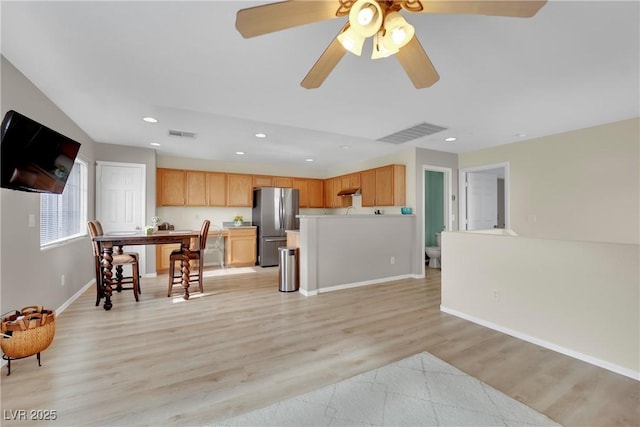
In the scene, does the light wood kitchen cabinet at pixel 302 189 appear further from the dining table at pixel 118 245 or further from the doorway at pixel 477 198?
the doorway at pixel 477 198

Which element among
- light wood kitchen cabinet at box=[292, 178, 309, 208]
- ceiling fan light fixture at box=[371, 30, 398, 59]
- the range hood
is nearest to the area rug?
ceiling fan light fixture at box=[371, 30, 398, 59]

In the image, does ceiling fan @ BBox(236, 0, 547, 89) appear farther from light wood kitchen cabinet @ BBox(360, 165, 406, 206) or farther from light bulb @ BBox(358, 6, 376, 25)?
light wood kitchen cabinet @ BBox(360, 165, 406, 206)

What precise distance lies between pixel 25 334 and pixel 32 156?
145 centimetres

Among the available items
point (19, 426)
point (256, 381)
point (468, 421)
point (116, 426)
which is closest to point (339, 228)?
point (256, 381)

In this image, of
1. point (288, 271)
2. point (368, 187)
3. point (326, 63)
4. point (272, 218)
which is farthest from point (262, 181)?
point (326, 63)

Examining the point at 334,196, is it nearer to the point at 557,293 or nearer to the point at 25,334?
the point at 557,293

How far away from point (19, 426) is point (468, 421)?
259cm

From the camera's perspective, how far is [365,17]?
130cm

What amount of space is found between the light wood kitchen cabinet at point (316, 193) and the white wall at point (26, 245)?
4.86 meters

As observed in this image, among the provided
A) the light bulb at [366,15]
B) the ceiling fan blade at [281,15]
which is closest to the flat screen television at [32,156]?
the ceiling fan blade at [281,15]

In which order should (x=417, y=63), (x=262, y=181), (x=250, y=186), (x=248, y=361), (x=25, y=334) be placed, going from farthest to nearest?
1. (x=262, y=181)
2. (x=250, y=186)
3. (x=248, y=361)
4. (x=25, y=334)
5. (x=417, y=63)

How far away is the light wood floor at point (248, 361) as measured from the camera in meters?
1.74

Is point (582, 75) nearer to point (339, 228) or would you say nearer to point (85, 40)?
point (339, 228)

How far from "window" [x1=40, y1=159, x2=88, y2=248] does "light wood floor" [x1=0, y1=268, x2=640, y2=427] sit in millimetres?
964
